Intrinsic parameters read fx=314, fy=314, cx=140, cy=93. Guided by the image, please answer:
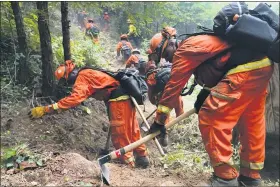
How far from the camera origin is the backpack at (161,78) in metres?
6.14

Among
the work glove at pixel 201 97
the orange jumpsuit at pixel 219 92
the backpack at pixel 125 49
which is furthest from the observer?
the backpack at pixel 125 49

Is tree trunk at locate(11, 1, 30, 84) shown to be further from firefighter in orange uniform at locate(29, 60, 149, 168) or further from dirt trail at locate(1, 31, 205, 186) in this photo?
firefighter in orange uniform at locate(29, 60, 149, 168)

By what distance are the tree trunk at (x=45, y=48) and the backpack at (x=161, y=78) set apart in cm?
208

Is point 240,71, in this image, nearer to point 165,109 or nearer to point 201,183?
A: point 165,109

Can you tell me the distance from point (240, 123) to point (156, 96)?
3.27 m

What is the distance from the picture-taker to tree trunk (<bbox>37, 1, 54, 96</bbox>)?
→ 5.65 m

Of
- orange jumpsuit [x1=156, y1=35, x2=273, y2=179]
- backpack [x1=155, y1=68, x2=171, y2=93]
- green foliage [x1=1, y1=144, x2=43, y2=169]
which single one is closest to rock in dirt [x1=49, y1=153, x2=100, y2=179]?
green foliage [x1=1, y1=144, x2=43, y2=169]

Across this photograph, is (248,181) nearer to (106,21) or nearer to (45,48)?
(45,48)

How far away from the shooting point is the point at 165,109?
10.9 feet

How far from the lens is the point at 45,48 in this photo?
5895mm

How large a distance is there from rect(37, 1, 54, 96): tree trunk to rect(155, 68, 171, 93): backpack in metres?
2.08

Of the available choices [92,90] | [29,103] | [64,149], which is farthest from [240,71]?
[29,103]

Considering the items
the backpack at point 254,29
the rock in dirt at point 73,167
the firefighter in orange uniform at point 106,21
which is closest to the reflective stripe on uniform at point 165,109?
the backpack at point 254,29

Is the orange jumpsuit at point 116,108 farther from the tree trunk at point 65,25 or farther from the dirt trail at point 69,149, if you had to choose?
the tree trunk at point 65,25
